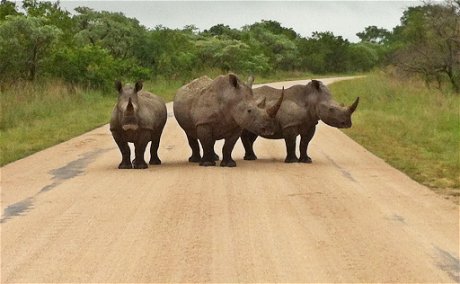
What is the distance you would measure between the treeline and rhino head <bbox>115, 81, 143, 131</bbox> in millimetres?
15446

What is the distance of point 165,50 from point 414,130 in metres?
28.9

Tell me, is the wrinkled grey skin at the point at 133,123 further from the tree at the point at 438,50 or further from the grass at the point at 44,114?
the tree at the point at 438,50

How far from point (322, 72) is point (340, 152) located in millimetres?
56073

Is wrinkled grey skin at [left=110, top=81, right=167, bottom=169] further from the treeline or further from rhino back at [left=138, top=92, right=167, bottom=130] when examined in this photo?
the treeline

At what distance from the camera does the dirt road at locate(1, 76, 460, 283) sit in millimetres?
6301

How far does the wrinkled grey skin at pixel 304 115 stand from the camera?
43.9ft

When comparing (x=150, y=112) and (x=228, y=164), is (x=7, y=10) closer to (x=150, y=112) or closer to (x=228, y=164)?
(x=150, y=112)

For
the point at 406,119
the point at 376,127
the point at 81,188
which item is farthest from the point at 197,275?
the point at 406,119

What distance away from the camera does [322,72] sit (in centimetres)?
7069

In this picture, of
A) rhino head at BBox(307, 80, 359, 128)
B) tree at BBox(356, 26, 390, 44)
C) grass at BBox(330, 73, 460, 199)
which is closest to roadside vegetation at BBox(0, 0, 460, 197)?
grass at BBox(330, 73, 460, 199)

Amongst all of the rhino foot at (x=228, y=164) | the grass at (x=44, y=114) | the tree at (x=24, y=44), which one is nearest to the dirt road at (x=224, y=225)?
the rhino foot at (x=228, y=164)

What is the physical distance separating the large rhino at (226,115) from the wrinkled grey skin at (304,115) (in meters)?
0.58

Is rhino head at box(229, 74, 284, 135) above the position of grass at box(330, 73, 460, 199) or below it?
above

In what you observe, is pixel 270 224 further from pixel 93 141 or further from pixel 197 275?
pixel 93 141
